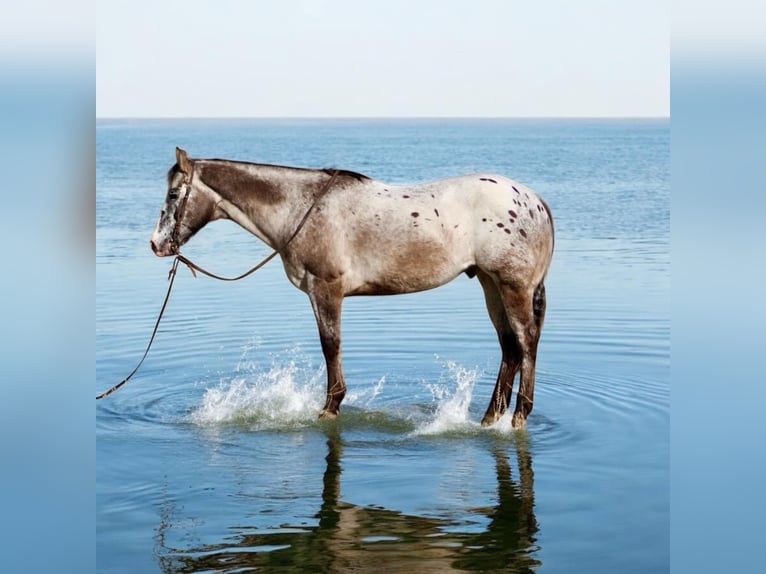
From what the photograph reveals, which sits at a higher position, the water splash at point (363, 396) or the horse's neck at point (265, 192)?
the horse's neck at point (265, 192)

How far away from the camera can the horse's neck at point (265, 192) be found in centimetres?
889

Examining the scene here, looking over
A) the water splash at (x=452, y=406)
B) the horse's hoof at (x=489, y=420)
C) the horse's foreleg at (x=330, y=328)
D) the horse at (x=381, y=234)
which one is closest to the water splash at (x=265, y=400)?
the horse's foreleg at (x=330, y=328)

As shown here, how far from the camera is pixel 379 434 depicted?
8.70 metres

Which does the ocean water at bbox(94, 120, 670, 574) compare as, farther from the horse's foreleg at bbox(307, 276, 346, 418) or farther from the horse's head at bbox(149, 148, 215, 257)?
the horse's head at bbox(149, 148, 215, 257)

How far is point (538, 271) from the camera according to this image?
8.78 metres

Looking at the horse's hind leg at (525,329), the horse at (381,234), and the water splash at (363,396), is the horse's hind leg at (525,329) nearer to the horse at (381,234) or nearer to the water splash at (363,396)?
the horse at (381,234)

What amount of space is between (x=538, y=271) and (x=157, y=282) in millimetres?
8299

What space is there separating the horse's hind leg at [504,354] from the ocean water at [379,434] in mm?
221

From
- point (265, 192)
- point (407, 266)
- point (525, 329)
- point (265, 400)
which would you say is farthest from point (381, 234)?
point (265, 400)

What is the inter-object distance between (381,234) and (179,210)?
4.79 feet

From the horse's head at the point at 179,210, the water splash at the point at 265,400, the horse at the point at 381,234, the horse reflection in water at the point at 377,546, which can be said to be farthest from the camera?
the water splash at the point at 265,400

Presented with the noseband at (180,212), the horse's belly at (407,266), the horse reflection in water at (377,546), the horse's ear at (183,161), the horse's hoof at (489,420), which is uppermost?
the horse's ear at (183,161)

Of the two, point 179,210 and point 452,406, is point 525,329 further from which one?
point 179,210
